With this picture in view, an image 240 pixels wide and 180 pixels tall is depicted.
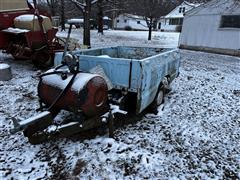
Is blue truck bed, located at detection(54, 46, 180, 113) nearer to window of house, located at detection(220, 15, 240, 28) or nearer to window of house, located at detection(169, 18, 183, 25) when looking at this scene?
window of house, located at detection(220, 15, 240, 28)

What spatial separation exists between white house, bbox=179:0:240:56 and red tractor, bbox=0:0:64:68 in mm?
11031

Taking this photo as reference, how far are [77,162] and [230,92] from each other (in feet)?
18.0

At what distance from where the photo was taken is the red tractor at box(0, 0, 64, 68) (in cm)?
783

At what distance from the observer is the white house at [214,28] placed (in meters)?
14.2

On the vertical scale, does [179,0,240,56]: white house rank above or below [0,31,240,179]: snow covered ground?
above

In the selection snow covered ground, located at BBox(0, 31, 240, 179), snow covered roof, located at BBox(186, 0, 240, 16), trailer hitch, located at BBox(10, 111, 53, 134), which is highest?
snow covered roof, located at BBox(186, 0, 240, 16)

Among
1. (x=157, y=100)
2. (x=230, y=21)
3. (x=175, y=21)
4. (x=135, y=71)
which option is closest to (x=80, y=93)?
(x=135, y=71)

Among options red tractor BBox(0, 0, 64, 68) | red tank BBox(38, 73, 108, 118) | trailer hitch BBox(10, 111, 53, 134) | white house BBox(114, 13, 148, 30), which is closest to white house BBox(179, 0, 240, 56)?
red tractor BBox(0, 0, 64, 68)

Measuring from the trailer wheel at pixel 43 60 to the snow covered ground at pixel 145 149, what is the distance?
2643mm

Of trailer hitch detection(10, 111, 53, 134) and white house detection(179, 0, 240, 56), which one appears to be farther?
white house detection(179, 0, 240, 56)

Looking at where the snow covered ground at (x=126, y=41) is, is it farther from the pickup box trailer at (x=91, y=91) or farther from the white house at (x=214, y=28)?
the pickup box trailer at (x=91, y=91)

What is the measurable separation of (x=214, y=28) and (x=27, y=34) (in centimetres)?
1240

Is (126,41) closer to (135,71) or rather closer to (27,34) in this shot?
(27,34)

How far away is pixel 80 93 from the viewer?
3395 mm
